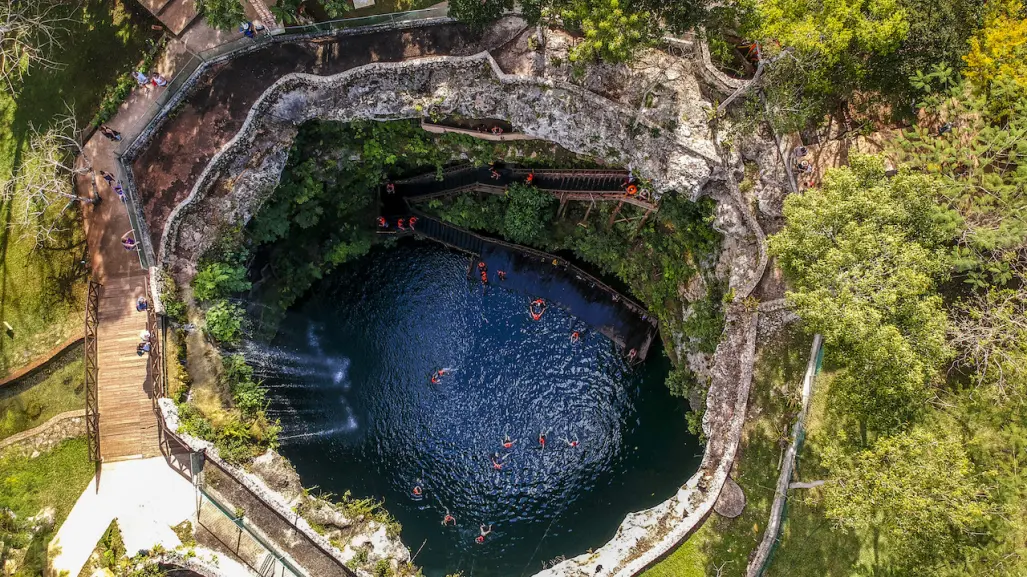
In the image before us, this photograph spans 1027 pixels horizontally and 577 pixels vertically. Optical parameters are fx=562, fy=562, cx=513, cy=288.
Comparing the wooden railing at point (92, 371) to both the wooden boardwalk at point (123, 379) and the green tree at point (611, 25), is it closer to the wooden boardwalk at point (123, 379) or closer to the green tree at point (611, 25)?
the wooden boardwalk at point (123, 379)

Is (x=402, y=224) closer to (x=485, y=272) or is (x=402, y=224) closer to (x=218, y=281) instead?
(x=485, y=272)

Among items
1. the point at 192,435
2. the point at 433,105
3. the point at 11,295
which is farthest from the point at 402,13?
the point at 11,295

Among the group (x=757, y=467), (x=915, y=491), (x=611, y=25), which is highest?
(x=611, y=25)

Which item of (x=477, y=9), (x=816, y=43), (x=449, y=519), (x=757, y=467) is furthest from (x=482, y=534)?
(x=816, y=43)

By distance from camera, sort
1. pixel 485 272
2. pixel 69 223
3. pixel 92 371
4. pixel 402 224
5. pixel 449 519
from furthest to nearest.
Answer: pixel 402 224, pixel 485 272, pixel 449 519, pixel 69 223, pixel 92 371

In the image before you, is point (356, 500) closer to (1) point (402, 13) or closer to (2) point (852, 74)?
(1) point (402, 13)

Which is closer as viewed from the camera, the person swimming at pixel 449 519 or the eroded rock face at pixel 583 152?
the eroded rock face at pixel 583 152

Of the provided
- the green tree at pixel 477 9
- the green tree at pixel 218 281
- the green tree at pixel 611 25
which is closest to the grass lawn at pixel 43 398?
the green tree at pixel 218 281

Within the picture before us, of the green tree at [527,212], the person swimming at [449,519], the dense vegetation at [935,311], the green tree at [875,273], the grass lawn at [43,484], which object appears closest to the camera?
the green tree at [875,273]
